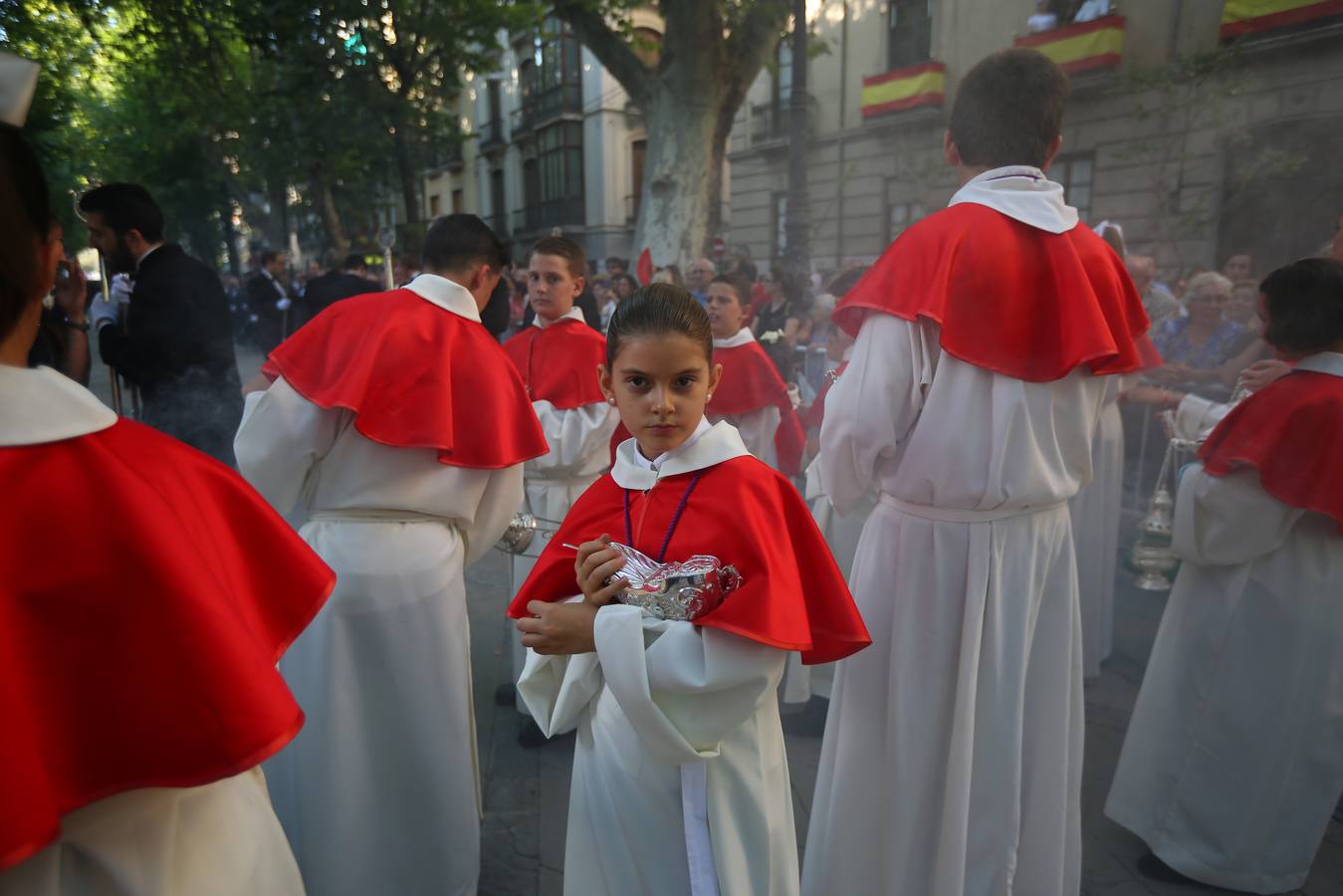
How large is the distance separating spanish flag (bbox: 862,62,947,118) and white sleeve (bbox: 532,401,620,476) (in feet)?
19.9

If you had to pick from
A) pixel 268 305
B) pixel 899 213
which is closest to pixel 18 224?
pixel 899 213

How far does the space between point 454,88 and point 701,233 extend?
6220 millimetres

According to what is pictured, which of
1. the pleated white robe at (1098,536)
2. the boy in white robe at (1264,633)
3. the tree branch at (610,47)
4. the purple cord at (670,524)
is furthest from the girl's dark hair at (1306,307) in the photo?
the tree branch at (610,47)

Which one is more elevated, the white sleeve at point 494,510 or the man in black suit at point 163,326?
the man in black suit at point 163,326

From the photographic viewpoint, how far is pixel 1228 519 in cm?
270

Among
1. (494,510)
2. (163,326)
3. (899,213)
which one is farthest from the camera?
(899,213)

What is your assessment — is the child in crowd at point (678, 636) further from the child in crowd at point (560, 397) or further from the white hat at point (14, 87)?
the child in crowd at point (560, 397)

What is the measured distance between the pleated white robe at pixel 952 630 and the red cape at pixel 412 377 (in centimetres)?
106

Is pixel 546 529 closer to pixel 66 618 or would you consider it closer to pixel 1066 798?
pixel 1066 798

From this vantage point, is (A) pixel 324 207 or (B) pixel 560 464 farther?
(A) pixel 324 207

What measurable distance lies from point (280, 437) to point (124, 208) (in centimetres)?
242

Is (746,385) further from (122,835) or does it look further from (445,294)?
(122,835)

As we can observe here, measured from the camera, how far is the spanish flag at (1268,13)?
527 centimetres

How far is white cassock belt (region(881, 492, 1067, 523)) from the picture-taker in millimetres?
2322
